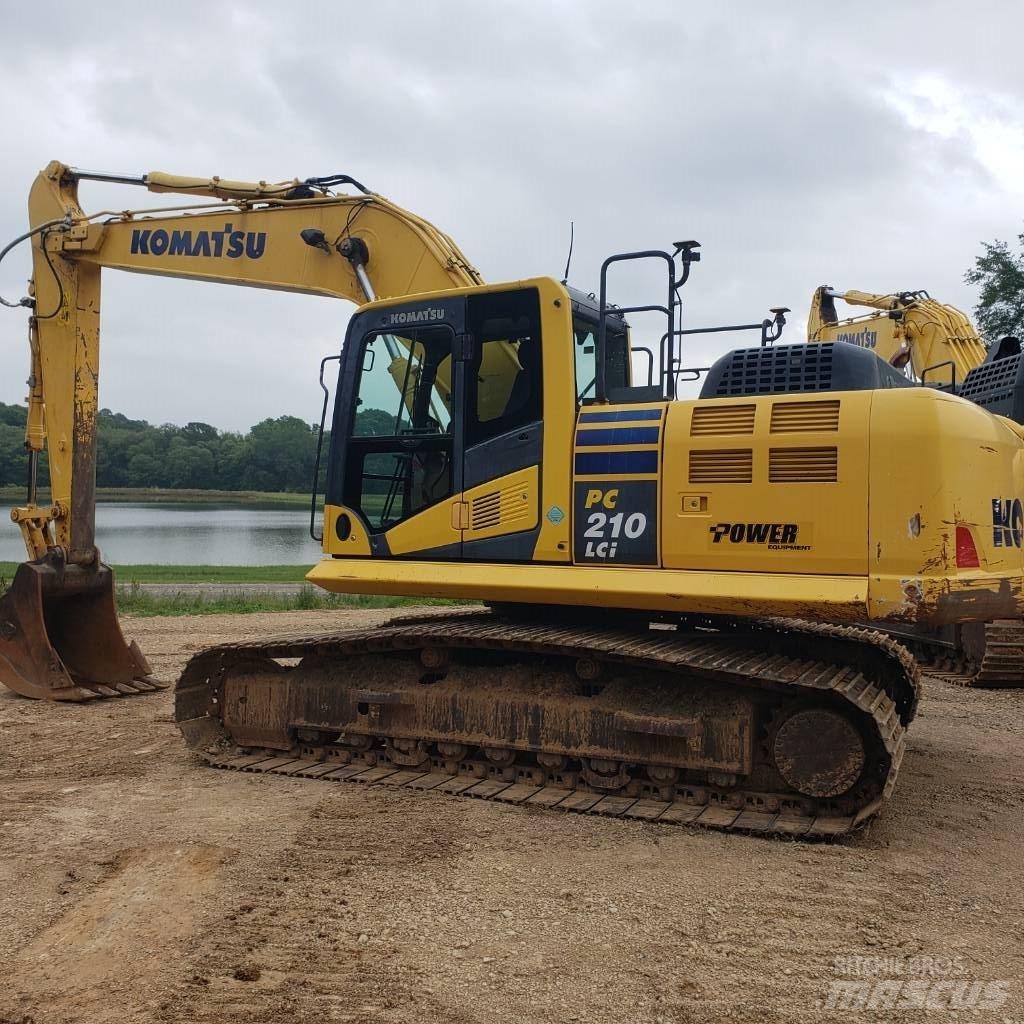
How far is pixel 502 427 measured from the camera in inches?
245

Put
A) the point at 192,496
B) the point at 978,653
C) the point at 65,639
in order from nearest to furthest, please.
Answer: the point at 65,639 → the point at 978,653 → the point at 192,496

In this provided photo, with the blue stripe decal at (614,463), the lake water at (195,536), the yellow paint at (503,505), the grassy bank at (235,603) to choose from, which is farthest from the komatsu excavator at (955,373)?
the lake water at (195,536)

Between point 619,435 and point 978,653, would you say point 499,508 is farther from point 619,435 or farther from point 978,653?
point 978,653

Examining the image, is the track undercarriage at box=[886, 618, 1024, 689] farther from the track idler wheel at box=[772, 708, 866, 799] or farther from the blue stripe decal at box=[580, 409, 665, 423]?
the blue stripe decal at box=[580, 409, 665, 423]

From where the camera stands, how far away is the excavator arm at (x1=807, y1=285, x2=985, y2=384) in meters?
13.9

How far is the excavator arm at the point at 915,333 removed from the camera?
13.9 meters

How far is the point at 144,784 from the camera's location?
20.6 ft

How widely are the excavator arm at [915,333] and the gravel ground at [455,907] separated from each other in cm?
883

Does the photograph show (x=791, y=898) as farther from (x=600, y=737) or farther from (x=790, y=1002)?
(x=600, y=737)

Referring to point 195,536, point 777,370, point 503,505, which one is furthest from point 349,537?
point 195,536

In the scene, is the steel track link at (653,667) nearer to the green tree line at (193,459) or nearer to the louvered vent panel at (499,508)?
the louvered vent panel at (499,508)

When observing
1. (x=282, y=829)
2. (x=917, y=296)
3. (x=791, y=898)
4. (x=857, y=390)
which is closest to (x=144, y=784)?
(x=282, y=829)

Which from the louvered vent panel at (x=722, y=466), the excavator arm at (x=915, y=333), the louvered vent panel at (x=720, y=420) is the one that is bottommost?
the louvered vent panel at (x=722, y=466)

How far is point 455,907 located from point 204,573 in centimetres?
2359
